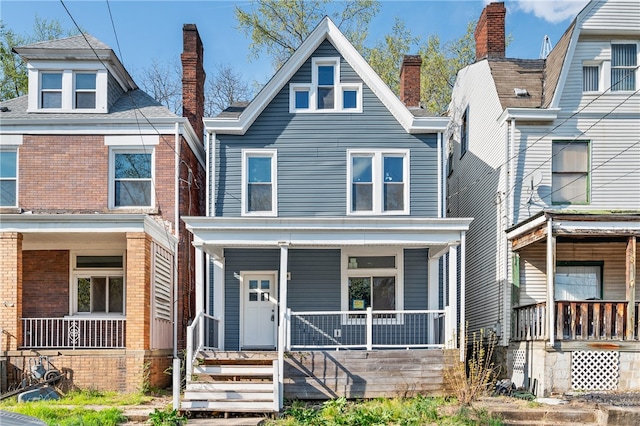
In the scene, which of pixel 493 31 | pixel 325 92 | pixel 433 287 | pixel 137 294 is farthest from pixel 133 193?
pixel 493 31

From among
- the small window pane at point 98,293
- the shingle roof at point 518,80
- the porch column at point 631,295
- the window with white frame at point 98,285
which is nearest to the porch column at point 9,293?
the window with white frame at point 98,285

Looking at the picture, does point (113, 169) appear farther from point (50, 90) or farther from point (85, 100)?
point (50, 90)

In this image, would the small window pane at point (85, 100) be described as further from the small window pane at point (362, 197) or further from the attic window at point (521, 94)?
the attic window at point (521, 94)

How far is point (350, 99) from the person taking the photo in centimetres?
1642

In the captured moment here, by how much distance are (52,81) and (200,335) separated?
8.52 meters

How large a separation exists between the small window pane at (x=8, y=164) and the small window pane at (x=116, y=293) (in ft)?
12.7

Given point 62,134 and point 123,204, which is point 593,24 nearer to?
point 123,204

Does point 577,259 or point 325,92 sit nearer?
point 577,259

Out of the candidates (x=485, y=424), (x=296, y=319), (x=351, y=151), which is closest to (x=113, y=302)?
(x=296, y=319)

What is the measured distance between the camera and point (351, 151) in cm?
1614

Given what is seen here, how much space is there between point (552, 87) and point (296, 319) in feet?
28.5

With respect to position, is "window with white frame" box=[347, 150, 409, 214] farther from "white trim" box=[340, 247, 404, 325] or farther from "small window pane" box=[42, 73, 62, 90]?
"small window pane" box=[42, 73, 62, 90]

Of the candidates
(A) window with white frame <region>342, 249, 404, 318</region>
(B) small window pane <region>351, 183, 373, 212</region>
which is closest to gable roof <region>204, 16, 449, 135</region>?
(B) small window pane <region>351, 183, 373, 212</region>

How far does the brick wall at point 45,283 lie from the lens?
16.1m
